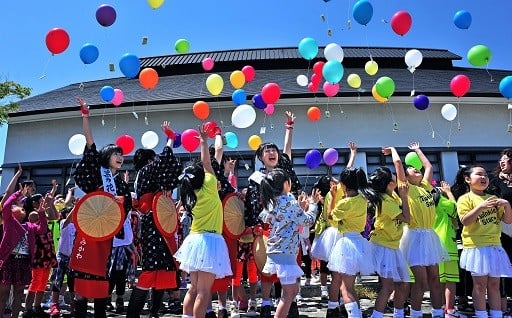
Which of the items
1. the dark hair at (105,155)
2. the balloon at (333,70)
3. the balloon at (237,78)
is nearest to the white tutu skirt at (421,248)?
the dark hair at (105,155)

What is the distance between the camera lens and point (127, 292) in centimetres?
726

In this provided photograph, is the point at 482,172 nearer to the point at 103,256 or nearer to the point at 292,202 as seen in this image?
the point at 292,202

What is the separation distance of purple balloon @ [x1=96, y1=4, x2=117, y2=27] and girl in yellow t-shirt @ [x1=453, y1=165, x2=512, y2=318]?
247 inches

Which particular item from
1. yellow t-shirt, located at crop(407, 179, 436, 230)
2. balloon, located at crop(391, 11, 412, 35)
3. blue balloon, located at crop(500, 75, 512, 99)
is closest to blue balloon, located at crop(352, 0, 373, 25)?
balloon, located at crop(391, 11, 412, 35)

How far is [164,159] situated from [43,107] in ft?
38.8

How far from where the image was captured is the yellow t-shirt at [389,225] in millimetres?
4652

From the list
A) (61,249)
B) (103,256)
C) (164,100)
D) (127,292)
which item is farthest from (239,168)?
(103,256)

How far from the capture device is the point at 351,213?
14.9 ft

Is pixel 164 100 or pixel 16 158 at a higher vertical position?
pixel 164 100

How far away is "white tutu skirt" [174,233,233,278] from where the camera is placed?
3.86m

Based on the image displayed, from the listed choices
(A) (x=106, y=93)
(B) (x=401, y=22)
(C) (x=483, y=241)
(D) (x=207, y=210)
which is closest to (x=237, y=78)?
(A) (x=106, y=93)

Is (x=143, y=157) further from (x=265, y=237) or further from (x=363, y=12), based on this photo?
(x=363, y=12)

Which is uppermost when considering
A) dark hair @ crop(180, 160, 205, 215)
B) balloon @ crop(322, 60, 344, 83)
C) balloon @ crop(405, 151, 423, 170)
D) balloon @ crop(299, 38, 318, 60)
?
balloon @ crop(299, 38, 318, 60)

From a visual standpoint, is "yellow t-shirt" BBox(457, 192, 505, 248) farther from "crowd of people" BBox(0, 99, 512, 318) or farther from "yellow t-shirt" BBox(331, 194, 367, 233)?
"yellow t-shirt" BBox(331, 194, 367, 233)
